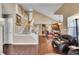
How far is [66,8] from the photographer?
1.62m

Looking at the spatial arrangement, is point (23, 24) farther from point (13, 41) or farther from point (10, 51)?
point (10, 51)

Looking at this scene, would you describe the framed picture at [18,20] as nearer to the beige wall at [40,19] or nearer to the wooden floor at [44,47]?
the beige wall at [40,19]

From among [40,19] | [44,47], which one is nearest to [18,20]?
[40,19]

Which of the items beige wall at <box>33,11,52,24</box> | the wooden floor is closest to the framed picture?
beige wall at <box>33,11,52,24</box>

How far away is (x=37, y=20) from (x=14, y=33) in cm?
34

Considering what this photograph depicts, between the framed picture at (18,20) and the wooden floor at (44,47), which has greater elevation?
the framed picture at (18,20)

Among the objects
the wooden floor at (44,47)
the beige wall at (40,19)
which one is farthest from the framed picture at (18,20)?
the wooden floor at (44,47)

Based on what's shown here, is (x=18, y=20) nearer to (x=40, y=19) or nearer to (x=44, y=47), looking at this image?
(x=40, y=19)

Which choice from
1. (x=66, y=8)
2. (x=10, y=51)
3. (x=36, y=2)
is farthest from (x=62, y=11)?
(x=10, y=51)

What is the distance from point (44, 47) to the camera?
163cm

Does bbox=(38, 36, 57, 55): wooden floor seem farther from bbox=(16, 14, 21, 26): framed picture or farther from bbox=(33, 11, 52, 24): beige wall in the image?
bbox=(16, 14, 21, 26): framed picture

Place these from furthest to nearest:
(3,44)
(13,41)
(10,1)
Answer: (13,41)
(3,44)
(10,1)

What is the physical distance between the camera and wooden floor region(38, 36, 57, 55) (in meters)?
1.56

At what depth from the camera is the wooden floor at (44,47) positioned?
5.13 ft
